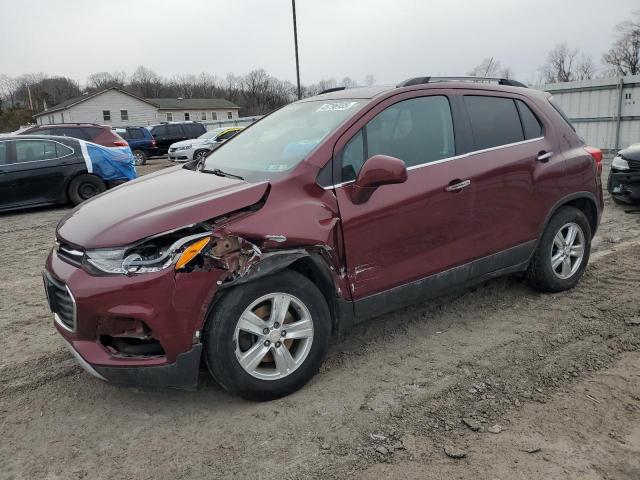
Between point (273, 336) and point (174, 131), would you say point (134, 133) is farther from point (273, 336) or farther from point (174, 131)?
point (273, 336)

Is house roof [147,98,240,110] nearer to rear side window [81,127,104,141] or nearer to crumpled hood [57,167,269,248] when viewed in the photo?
rear side window [81,127,104,141]

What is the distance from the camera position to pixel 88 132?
13.9 meters

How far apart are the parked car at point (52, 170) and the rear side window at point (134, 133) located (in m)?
14.7

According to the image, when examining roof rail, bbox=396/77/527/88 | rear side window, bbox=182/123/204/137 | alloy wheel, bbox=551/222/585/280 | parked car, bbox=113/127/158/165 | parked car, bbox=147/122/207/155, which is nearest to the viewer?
roof rail, bbox=396/77/527/88

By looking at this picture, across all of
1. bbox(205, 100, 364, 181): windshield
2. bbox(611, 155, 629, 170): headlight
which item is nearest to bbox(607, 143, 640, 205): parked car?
bbox(611, 155, 629, 170): headlight

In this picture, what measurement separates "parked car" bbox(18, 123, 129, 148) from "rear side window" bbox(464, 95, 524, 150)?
1107 centimetres

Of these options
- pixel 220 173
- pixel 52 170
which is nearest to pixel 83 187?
pixel 52 170

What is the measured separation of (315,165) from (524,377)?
5.95 ft

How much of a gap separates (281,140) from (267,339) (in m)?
1.47

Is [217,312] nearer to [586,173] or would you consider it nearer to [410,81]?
[410,81]

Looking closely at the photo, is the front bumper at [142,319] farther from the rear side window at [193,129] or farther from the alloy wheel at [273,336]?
the rear side window at [193,129]

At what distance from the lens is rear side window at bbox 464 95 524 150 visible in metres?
3.87

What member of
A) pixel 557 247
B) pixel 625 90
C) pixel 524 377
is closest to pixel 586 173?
pixel 557 247

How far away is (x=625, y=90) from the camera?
1432cm
